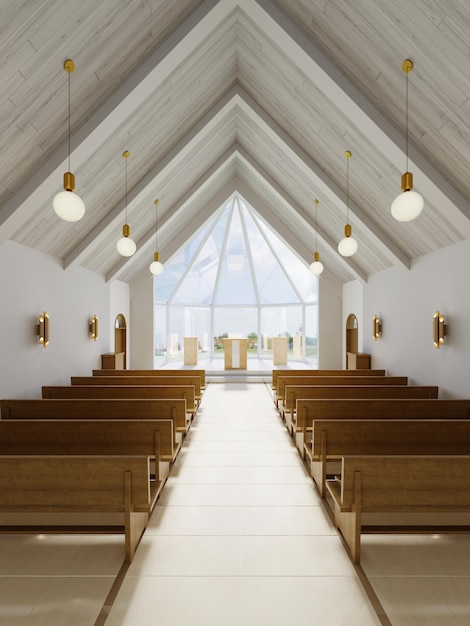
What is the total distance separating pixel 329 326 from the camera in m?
11.9

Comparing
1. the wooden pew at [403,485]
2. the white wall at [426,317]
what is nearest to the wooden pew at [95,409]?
the wooden pew at [403,485]

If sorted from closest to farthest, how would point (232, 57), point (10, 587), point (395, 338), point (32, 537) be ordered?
point (10, 587) < point (32, 537) < point (232, 57) < point (395, 338)

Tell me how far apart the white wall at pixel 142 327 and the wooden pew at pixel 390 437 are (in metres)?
8.53

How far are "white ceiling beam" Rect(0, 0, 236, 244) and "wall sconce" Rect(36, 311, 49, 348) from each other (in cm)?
169

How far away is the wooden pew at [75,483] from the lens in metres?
2.80

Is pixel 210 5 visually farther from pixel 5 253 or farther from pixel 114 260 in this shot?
pixel 114 260

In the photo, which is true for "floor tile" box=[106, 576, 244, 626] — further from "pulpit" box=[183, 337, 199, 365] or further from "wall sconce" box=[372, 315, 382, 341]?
"pulpit" box=[183, 337, 199, 365]

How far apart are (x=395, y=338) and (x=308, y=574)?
600 centimetres

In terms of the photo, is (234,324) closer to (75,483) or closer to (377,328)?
(377,328)

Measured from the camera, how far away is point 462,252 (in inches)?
222

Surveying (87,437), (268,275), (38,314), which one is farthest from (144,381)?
(268,275)

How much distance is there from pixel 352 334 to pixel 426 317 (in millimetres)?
4658

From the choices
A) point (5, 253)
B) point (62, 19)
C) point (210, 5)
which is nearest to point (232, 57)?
point (210, 5)

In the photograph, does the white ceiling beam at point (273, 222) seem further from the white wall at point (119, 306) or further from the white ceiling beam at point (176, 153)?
the white ceiling beam at point (176, 153)
